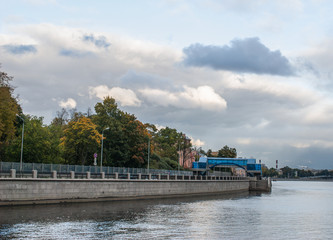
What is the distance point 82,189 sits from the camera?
56531mm

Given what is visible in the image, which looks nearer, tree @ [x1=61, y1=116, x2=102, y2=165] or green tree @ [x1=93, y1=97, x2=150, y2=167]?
tree @ [x1=61, y1=116, x2=102, y2=165]

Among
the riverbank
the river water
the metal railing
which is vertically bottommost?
the river water

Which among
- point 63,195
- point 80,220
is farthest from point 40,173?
point 80,220

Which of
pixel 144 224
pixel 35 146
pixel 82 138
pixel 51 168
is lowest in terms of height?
pixel 144 224

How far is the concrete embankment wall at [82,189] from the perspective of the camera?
47.5 m

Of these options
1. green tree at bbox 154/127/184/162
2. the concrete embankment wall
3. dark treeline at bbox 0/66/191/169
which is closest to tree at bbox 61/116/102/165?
dark treeline at bbox 0/66/191/169

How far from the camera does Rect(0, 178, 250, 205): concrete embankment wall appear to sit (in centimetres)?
4750

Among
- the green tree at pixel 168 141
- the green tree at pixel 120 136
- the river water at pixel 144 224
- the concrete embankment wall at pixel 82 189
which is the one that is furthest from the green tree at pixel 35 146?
the green tree at pixel 168 141

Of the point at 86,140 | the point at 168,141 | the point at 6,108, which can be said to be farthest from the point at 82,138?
the point at 168,141

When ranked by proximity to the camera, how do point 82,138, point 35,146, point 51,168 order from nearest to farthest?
point 51,168 → point 35,146 → point 82,138

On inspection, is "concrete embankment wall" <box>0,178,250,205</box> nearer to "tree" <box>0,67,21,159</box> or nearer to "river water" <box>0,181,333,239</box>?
"river water" <box>0,181,333,239</box>

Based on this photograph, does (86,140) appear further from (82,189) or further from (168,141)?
(168,141)

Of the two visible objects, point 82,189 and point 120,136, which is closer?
point 82,189

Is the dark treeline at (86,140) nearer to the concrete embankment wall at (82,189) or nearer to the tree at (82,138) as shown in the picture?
the tree at (82,138)
